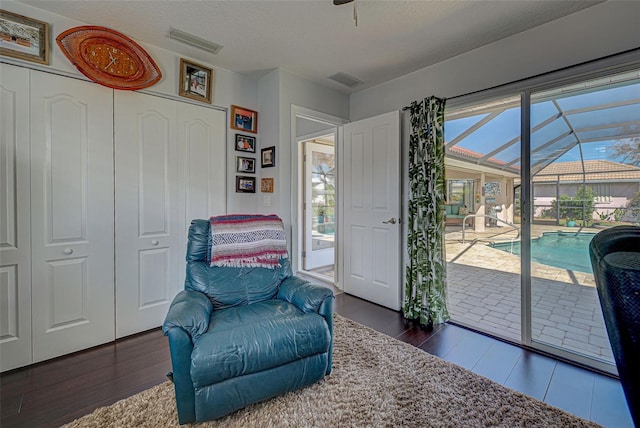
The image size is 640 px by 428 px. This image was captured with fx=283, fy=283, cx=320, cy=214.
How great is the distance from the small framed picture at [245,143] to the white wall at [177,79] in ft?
0.21

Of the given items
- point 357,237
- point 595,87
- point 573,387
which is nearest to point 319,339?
A: point 573,387

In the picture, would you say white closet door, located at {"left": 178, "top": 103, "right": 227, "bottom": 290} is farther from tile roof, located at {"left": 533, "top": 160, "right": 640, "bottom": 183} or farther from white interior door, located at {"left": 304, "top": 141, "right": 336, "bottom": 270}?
tile roof, located at {"left": 533, "top": 160, "right": 640, "bottom": 183}

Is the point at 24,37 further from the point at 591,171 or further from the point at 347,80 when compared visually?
the point at 591,171

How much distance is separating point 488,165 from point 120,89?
11.1 ft

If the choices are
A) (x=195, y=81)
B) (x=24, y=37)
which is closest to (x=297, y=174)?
(x=195, y=81)

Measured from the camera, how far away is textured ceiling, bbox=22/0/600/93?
1957mm

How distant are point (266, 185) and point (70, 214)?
1.67 metres

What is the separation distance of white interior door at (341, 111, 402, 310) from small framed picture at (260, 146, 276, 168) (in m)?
0.94

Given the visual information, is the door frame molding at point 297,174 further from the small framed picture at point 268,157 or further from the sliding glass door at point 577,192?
the sliding glass door at point 577,192

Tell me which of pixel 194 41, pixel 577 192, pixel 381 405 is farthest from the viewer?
pixel 194 41

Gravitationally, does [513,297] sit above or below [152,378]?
above

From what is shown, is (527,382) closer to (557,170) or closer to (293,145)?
(557,170)

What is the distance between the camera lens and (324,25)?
2188mm

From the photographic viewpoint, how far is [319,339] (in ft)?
5.47
